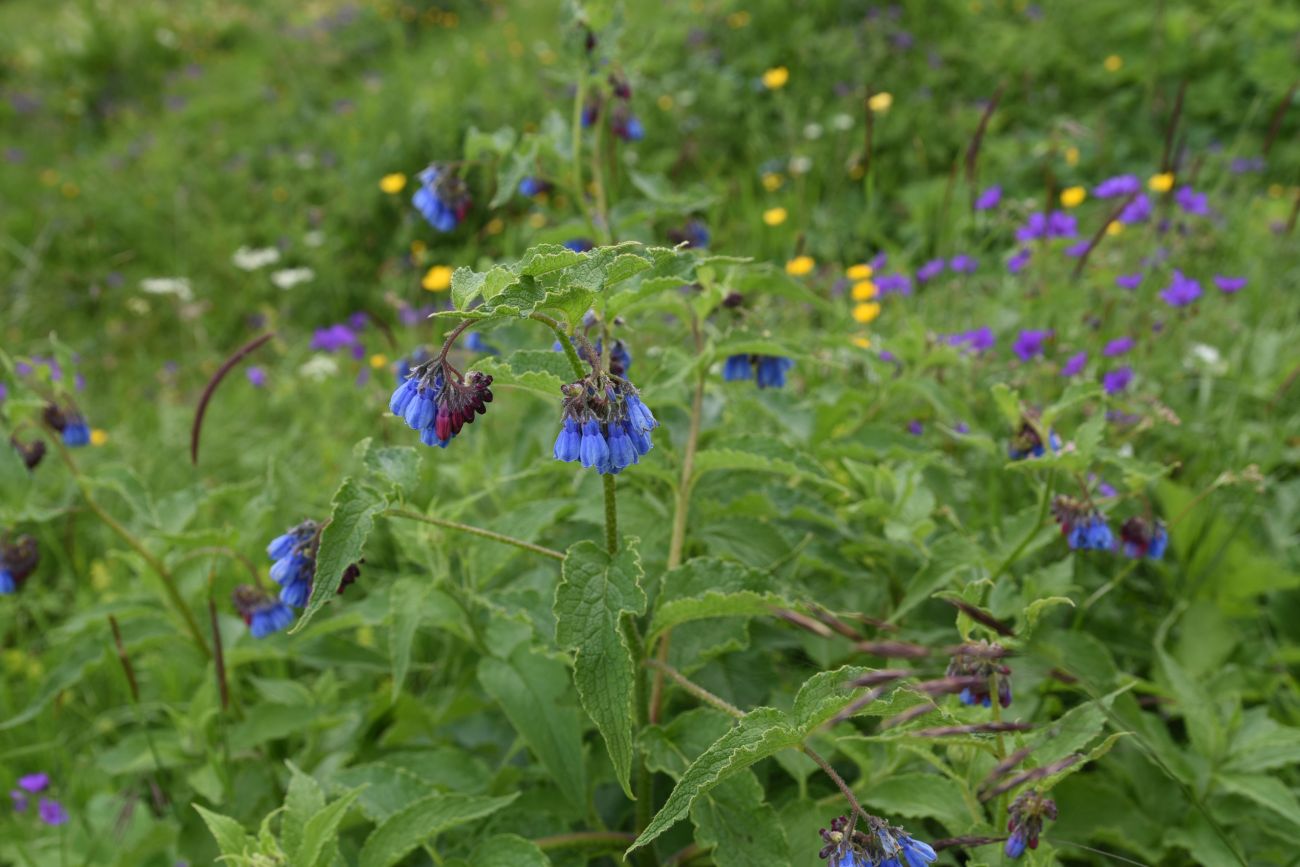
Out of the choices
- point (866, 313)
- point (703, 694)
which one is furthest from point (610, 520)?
point (866, 313)

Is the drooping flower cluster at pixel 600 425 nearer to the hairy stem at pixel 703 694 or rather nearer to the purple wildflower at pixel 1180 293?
the hairy stem at pixel 703 694

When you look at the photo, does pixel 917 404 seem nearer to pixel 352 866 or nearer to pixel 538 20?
pixel 352 866

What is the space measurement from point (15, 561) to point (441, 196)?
110 cm

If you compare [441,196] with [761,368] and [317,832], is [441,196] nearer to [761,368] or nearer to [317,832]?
[761,368]

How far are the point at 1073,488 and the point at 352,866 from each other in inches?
60.6

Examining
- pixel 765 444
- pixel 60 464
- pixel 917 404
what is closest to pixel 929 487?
pixel 917 404

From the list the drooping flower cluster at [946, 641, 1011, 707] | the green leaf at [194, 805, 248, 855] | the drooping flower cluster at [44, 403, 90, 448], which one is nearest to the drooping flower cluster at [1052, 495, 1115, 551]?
the drooping flower cluster at [946, 641, 1011, 707]

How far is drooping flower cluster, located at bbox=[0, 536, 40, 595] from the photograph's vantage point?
202cm

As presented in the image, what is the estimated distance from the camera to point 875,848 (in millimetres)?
1166

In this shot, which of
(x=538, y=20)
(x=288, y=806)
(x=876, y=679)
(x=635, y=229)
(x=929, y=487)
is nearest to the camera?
(x=876, y=679)

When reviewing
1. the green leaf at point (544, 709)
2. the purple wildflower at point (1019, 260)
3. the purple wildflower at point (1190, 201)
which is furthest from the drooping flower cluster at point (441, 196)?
the purple wildflower at point (1190, 201)

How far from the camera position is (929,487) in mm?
2281

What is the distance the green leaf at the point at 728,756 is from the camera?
1.12 metres

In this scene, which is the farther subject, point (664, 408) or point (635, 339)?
point (635, 339)
